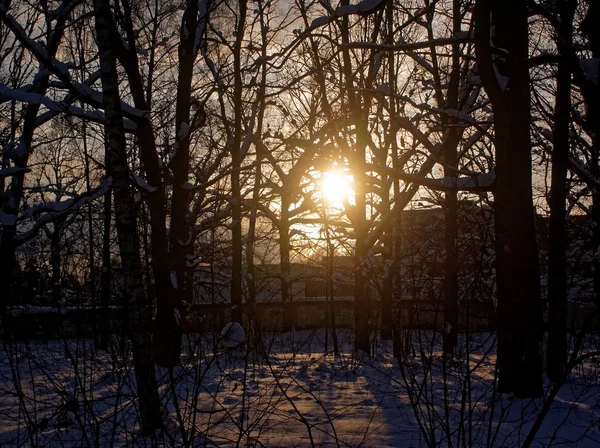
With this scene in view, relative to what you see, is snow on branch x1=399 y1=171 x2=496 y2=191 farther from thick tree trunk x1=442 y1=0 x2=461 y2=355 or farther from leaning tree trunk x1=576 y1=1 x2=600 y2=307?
thick tree trunk x1=442 y1=0 x2=461 y2=355

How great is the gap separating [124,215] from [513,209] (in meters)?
4.30

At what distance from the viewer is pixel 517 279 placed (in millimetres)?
6625

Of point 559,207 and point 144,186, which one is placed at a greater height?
point 144,186

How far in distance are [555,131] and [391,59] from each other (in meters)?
8.34

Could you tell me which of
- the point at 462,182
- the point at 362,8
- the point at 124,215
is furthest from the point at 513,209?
the point at 124,215

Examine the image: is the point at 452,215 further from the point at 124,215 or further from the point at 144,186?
the point at 124,215

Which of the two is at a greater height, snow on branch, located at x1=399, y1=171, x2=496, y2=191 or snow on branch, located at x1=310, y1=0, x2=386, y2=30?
snow on branch, located at x1=310, y1=0, x2=386, y2=30

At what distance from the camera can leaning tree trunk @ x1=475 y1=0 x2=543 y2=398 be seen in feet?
21.4

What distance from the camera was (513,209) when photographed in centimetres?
669

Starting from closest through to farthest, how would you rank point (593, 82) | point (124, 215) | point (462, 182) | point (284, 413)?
point (124, 215), point (284, 413), point (593, 82), point (462, 182)

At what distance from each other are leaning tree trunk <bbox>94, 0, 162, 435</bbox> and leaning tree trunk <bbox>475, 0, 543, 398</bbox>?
3.84 meters

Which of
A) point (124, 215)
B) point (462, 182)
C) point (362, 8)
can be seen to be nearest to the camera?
point (124, 215)

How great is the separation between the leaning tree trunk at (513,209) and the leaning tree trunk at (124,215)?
384 centimetres

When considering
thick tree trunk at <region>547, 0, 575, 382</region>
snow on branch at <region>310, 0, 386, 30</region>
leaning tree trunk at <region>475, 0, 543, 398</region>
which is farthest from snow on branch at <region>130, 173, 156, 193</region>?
thick tree trunk at <region>547, 0, 575, 382</region>
